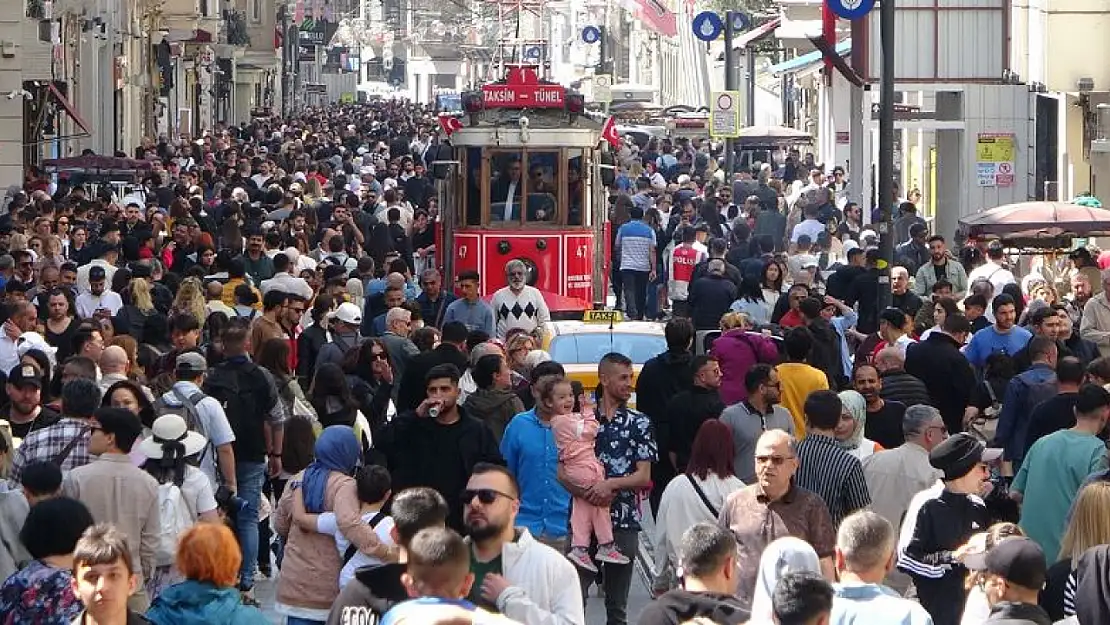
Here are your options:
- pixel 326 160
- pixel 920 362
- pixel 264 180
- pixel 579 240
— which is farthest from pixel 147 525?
pixel 326 160

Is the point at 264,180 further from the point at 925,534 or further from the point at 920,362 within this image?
the point at 925,534

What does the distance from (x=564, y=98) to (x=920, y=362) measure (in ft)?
35.8

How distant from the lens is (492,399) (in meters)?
13.3

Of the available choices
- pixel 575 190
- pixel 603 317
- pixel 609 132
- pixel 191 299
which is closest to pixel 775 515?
pixel 191 299

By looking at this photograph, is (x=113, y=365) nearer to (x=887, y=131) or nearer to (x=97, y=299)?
(x=97, y=299)

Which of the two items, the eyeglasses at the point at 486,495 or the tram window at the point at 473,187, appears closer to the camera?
the eyeglasses at the point at 486,495

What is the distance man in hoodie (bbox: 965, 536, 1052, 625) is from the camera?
7973 millimetres

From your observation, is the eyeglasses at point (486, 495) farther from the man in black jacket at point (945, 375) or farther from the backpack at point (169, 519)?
the man in black jacket at point (945, 375)

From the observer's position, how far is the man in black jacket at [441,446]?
11.7 m

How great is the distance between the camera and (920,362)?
1528cm

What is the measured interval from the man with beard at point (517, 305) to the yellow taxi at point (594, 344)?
1.24 metres

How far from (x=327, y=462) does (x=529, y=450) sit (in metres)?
1.72

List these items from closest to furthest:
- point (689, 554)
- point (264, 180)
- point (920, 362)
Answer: point (689, 554) → point (920, 362) → point (264, 180)

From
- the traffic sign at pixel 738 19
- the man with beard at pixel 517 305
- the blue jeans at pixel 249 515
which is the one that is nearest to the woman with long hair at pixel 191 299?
the man with beard at pixel 517 305
